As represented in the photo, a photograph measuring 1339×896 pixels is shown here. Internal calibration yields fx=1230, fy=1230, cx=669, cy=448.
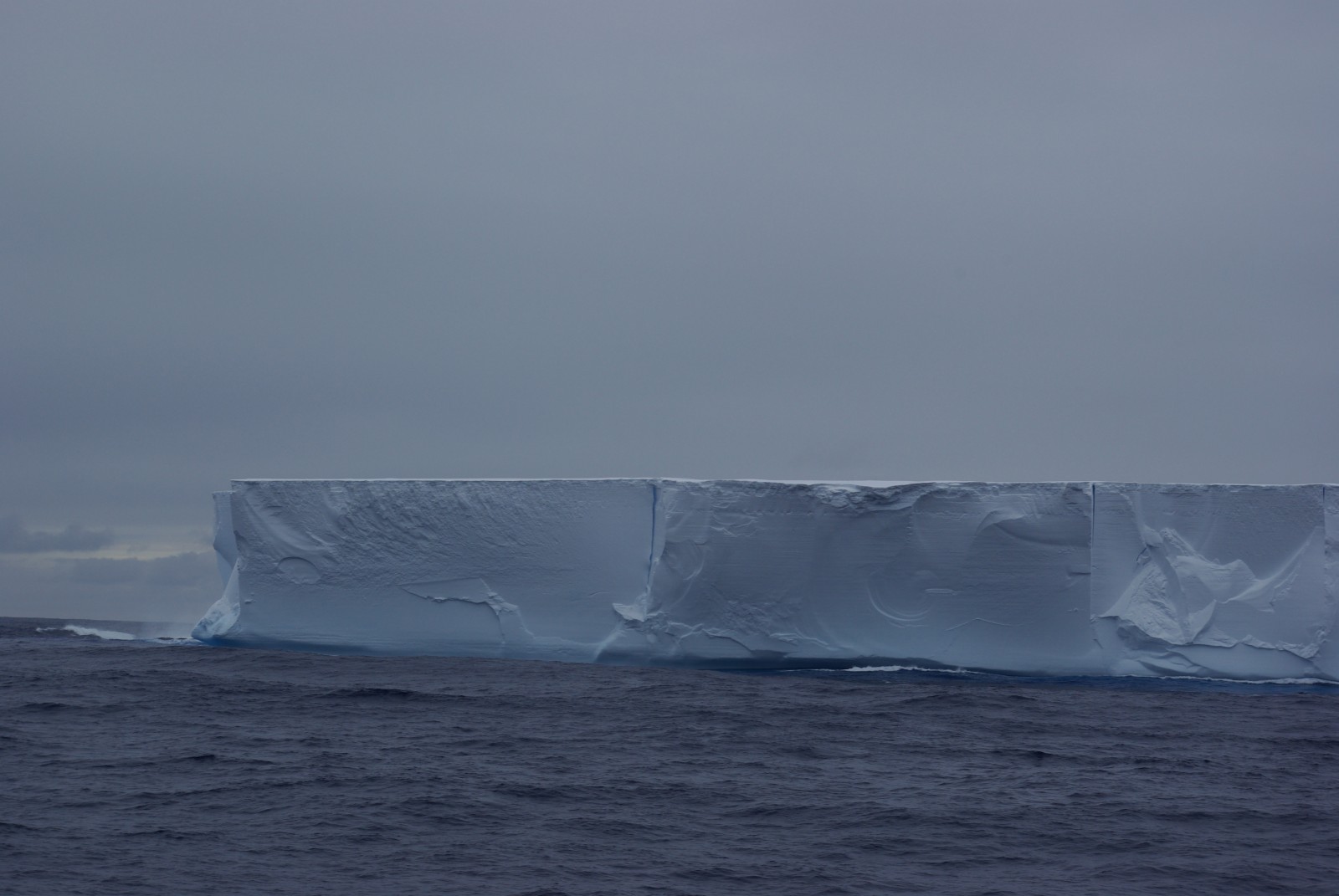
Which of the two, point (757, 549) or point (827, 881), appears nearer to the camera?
point (827, 881)

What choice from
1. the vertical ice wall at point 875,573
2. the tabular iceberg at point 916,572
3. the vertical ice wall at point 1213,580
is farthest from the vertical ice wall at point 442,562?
the vertical ice wall at point 1213,580

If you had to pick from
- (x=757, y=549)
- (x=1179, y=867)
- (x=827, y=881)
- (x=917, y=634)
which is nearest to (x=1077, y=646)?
(x=917, y=634)

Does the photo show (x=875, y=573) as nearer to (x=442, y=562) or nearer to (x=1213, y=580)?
(x=1213, y=580)

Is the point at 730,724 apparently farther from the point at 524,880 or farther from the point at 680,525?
the point at 524,880

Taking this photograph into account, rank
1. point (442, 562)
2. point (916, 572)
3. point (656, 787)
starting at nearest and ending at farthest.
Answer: point (656, 787) < point (916, 572) < point (442, 562)

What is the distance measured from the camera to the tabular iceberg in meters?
11.0

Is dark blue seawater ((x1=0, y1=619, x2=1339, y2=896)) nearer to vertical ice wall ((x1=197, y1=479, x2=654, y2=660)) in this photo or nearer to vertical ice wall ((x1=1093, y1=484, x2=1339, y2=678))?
vertical ice wall ((x1=1093, y1=484, x2=1339, y2=678))

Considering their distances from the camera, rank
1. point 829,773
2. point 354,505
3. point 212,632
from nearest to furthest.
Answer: point 829,773 < point 354,505 < point 212,632

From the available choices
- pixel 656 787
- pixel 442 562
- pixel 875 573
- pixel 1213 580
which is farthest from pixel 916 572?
pixel 656 787

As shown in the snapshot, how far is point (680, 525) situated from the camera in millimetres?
11305

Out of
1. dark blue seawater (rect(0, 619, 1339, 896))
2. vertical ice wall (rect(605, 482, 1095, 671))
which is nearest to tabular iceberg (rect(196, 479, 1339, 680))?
vertical ice wall (rect(605, 482, 1095, 671))

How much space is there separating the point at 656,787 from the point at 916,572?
5168mm

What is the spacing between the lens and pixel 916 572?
438 inches

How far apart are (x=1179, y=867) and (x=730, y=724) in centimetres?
382
